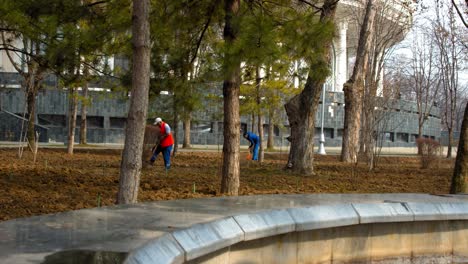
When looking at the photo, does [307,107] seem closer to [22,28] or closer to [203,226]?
[22,28]

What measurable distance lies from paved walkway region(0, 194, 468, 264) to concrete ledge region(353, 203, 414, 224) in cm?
30

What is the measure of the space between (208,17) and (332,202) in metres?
5.11

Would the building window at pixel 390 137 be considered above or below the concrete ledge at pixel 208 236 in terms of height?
above

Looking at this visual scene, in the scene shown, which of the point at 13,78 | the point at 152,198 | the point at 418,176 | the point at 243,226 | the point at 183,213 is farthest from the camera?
the point at 13,78

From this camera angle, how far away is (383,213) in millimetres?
5715

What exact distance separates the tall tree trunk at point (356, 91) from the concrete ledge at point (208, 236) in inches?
685

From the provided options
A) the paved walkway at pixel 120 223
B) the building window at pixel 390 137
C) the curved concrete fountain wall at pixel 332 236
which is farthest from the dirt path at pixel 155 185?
the building window at pixel 390 137

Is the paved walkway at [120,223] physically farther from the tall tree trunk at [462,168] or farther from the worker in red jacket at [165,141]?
the worker in red jacket at [165,141]

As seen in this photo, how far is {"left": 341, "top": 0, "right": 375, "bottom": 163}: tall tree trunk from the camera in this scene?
21.4m

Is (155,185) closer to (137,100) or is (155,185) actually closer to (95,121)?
(137,100)

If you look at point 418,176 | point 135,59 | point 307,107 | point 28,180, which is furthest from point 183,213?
point 418,176

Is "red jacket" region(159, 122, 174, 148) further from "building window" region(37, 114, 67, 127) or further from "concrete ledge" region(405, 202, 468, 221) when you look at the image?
"building window" region(37, 114, 67, 127)

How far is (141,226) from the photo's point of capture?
4586 millimetres

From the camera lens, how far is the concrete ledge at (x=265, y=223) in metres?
4.81
